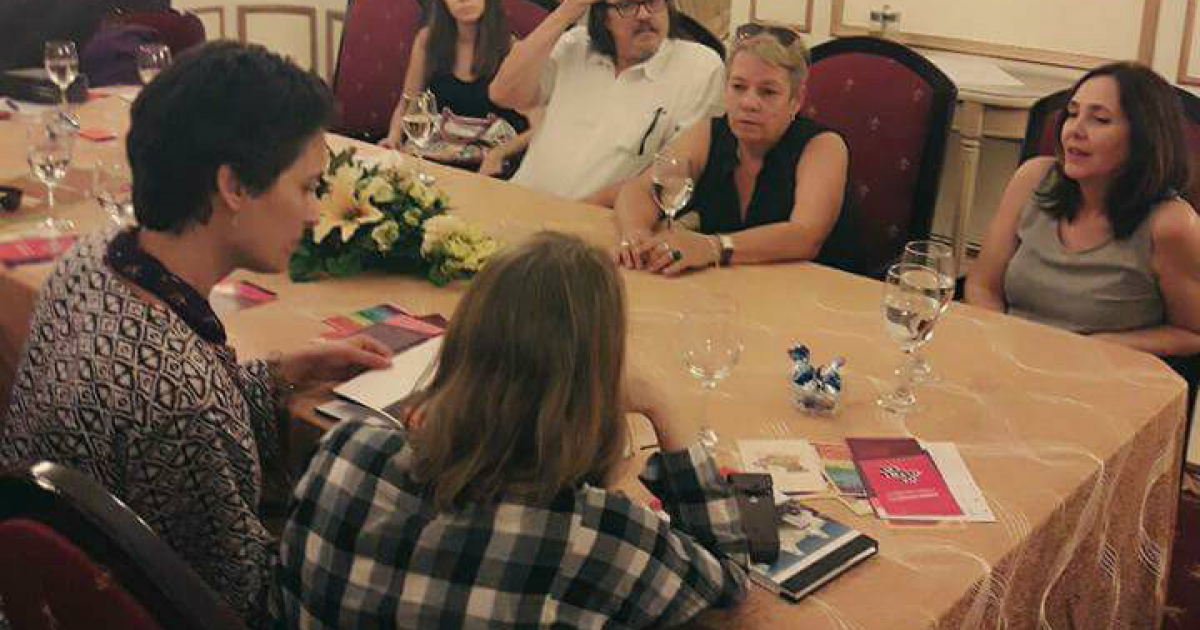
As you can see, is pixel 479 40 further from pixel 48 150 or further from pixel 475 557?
pixel 475 557

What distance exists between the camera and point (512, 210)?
2.63 metres

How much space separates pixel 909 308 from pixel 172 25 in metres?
3.26

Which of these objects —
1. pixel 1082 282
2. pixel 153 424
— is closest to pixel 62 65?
pixel 153 424

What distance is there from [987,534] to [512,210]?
1.38m

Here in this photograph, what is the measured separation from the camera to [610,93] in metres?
3.28

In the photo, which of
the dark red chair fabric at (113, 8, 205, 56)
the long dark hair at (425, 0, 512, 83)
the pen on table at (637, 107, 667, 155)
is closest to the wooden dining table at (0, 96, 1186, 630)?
the pen on table at (637, 107, 667, 155)

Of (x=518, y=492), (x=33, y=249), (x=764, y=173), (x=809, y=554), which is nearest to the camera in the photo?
(x=518, y=492)

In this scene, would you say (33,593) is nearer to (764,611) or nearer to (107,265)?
(107,265)

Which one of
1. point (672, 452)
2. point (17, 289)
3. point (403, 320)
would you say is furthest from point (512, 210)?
point (672, 452)

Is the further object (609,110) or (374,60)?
(374,60)

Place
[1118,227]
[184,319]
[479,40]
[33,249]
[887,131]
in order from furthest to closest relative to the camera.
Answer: [479,40] < [887,131] < [1118,227] < [33,249] < [184,319]

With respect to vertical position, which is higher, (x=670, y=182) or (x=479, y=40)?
(x=479, y=40)

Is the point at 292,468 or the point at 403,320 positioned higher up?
the point at 403,320

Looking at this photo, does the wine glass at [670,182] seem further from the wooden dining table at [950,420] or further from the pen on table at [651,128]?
the pen on table at [651,128]
